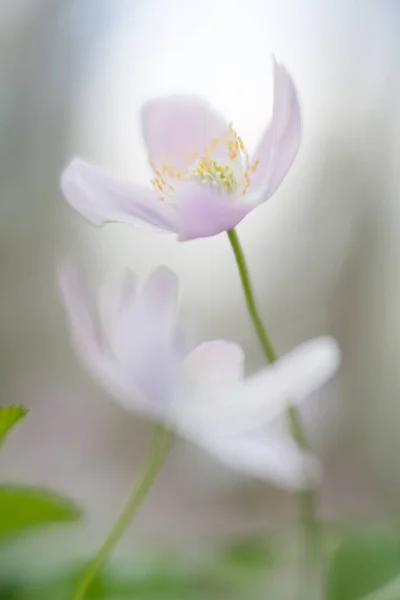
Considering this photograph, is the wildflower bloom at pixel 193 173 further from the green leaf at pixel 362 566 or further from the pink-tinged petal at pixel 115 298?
the green leaf at pixel 362 566

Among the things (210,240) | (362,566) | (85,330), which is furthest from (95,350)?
(210,240)

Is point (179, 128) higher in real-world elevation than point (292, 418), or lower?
higher

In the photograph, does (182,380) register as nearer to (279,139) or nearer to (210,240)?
(279,139)

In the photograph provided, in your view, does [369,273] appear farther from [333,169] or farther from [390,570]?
[390,570]

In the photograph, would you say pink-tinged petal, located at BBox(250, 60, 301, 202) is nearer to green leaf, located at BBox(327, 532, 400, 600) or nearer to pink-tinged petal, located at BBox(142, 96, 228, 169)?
pink-tinged petal, located at BBox(142, 96, 228, 169)

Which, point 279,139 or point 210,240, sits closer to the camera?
point 279,139

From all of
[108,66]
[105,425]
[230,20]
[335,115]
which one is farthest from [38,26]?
[105,425]
